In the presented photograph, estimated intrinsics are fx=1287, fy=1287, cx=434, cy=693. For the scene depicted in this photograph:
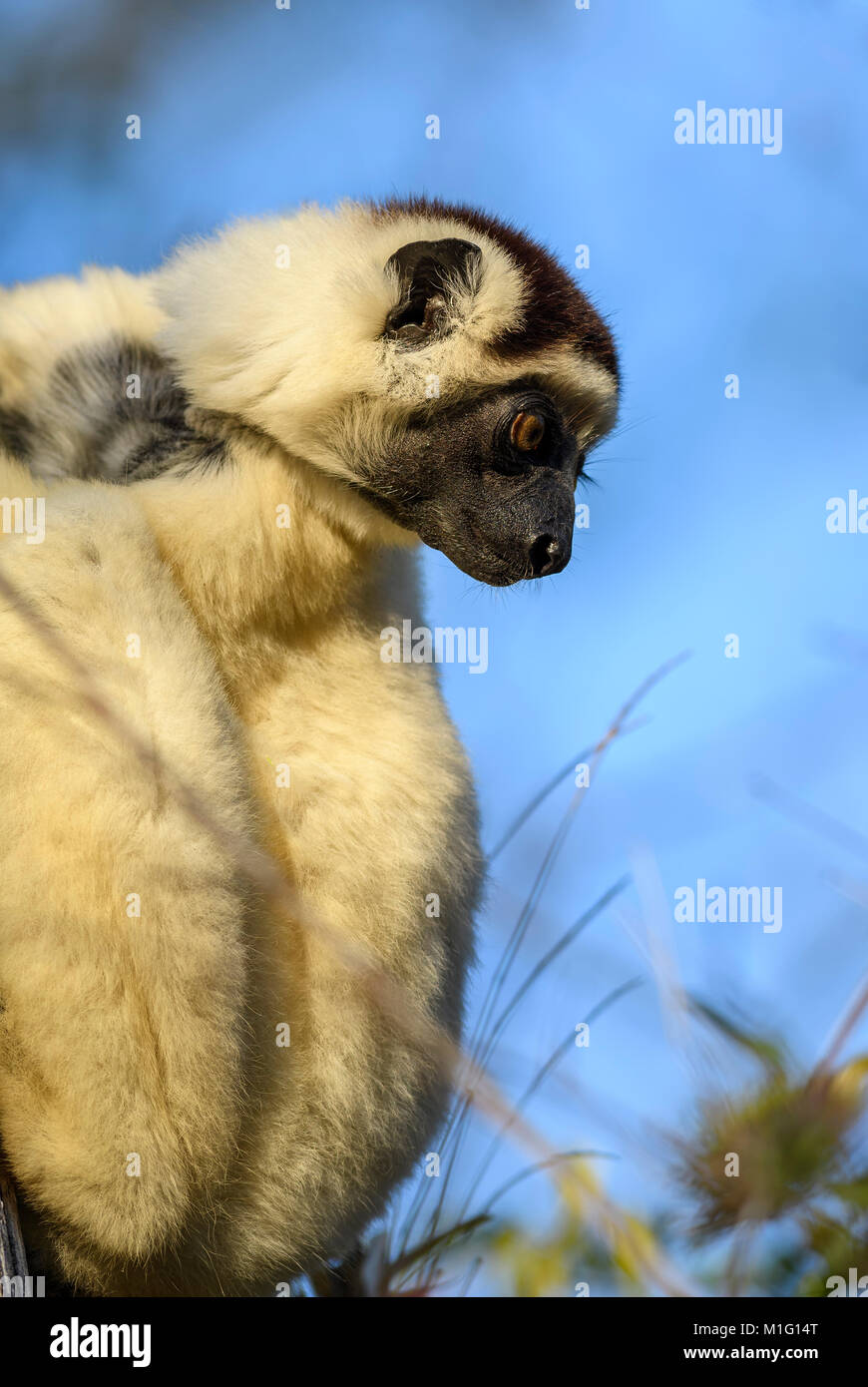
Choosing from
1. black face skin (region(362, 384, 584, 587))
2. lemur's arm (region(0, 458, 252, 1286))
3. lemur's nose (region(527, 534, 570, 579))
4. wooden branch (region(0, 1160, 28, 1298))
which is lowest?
wooden branch (region(0, 1160, 28, 1298))

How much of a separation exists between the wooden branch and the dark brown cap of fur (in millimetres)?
2802

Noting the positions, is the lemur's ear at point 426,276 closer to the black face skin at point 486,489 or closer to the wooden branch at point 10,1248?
the black face skin at point 486,489

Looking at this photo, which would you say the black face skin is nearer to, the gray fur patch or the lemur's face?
the lemur's face

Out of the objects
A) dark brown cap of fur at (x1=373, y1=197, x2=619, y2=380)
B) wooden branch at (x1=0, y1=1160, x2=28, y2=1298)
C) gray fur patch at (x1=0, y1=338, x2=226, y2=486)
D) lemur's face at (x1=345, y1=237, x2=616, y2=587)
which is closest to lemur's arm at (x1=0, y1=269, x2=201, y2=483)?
gray fur patch at (x1=0, y1=338, x2=226, y2=486)

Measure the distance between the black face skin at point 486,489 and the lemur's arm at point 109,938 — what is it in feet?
4.12

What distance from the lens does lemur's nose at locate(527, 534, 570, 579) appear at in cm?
408

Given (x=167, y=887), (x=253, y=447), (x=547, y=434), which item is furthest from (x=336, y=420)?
(x=167, y=887)

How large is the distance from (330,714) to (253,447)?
89 centimetres

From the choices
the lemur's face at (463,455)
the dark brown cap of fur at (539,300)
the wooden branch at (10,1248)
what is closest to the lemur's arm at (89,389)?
the lemur's face at (463,455)

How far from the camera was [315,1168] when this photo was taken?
338 centimetres

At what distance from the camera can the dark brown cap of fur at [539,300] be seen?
414 cm

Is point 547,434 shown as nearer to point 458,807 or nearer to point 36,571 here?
point 458,807

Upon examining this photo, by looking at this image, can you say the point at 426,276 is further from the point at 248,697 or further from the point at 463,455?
the point at 248,697

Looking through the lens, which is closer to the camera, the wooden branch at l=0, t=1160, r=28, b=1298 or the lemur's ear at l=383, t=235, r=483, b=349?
the wooden branch at l=0, t=1160, r=28, b=1298
